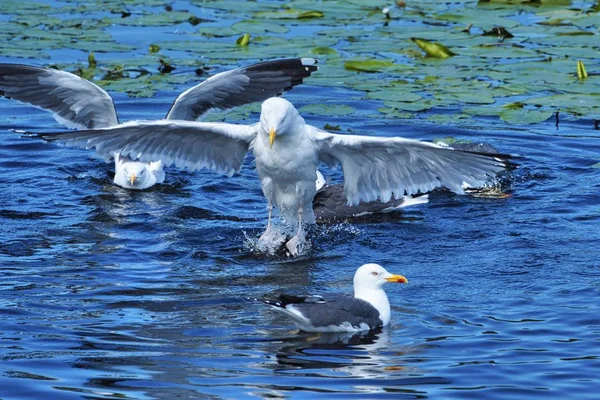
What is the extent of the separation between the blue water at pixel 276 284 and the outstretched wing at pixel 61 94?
1.93 ft

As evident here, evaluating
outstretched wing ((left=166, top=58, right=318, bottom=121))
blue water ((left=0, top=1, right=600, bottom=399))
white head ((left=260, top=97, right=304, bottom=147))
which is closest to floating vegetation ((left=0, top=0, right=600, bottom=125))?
blue water ((left=0, top=1, right=600, bottom=399))

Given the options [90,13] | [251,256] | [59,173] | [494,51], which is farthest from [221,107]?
[90,13]

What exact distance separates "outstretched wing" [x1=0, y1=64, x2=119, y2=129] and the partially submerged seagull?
4324 mm

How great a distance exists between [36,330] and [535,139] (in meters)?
6.70

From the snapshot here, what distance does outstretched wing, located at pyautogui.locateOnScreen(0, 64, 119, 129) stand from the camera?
11328mm

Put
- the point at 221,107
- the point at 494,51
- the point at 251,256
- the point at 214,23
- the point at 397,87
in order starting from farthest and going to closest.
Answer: the point at 214,23 → the point at 494,51 → the point at 397,87 → the point at 221,107 → the point at 251,256

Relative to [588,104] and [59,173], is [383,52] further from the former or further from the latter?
[59,173]

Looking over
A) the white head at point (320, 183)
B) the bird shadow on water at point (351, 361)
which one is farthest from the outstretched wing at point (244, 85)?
the bird shadow on water at point (351, 361)

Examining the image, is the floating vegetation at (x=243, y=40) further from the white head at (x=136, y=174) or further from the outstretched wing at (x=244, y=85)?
the white head at (x=136, y=174)

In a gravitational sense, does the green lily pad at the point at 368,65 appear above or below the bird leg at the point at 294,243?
above

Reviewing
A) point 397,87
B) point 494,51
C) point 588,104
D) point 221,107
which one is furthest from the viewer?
point 494,51

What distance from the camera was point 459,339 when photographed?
7.36 meters

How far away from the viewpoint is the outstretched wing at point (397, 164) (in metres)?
8.87

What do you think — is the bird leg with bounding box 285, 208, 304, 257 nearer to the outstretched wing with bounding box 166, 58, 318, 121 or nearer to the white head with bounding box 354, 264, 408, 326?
the white head with bounding box 354, 264, 408, 326
